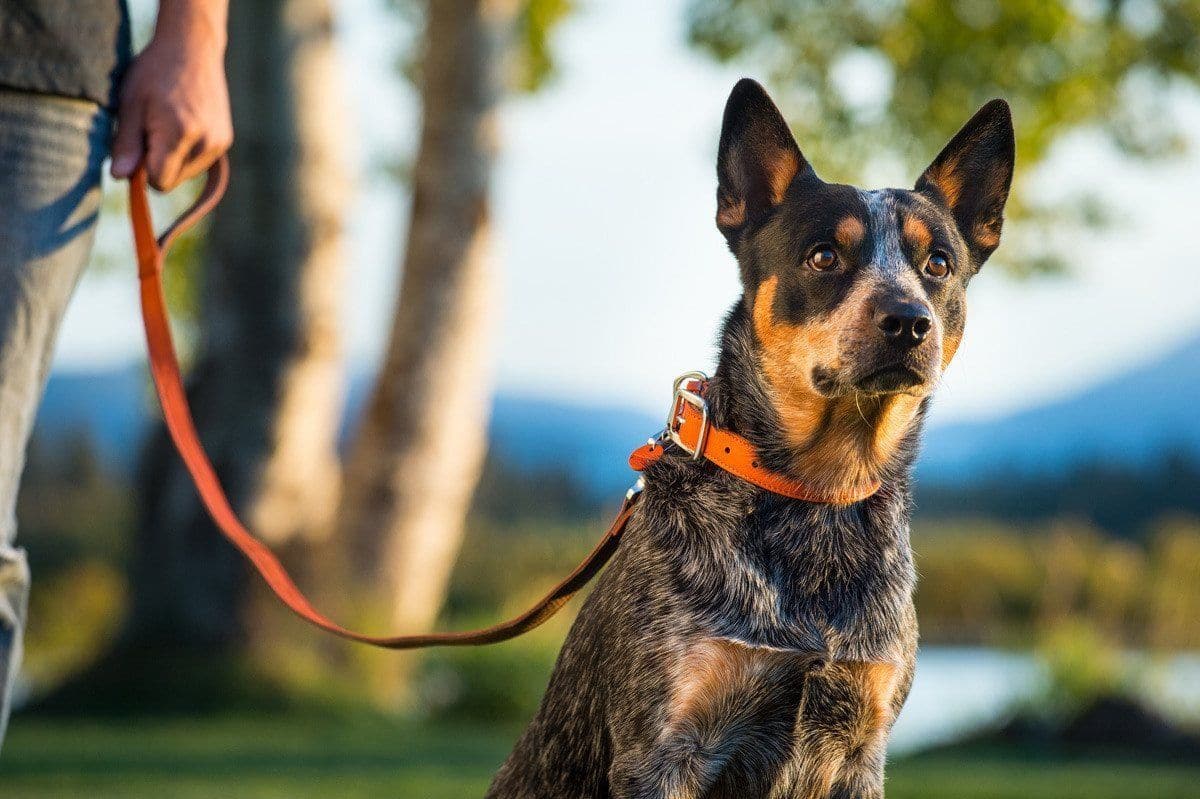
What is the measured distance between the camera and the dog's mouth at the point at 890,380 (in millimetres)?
2678

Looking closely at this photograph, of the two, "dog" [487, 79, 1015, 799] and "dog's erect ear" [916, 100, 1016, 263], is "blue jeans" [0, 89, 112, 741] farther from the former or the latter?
"dog's erect ear" [916, 100, 1016, 263]

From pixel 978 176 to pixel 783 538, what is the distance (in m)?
1.00

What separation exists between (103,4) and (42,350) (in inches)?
27.7

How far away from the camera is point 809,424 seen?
2781mm

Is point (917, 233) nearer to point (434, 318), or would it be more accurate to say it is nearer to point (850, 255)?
point (850, 255)

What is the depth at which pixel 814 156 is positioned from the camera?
12.5 metres

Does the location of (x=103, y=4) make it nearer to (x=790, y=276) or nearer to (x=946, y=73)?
(x=790, y=276)

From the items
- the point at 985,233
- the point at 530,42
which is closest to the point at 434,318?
the point at 530,42

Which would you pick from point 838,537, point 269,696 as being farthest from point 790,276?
point 269,696

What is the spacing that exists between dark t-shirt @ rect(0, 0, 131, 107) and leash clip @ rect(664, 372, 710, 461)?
1.28 metres

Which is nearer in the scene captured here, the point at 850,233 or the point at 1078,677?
the point at 850,233

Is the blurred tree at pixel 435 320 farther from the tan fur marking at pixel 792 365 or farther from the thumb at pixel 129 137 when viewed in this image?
the tan fur marking at pixel 792 365

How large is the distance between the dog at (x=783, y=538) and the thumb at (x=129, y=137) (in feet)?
3.97

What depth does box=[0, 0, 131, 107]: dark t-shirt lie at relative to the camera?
8.42ft
